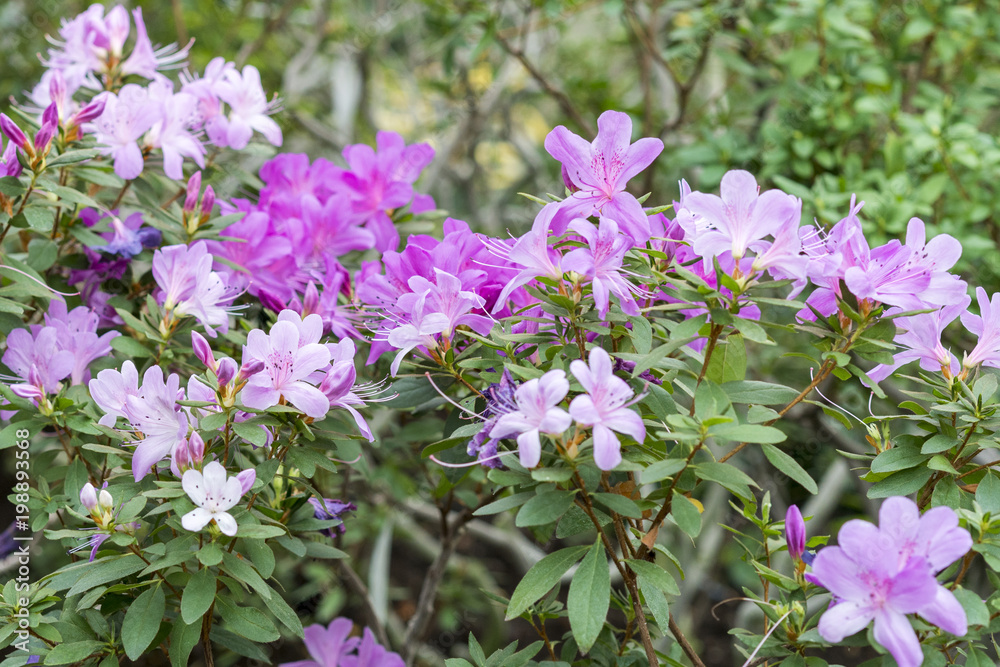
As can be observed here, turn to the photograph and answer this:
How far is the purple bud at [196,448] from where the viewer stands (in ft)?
3.12

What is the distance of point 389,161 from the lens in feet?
5.06

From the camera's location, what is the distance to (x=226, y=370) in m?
0.96

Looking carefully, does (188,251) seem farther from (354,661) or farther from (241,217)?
(354,661)

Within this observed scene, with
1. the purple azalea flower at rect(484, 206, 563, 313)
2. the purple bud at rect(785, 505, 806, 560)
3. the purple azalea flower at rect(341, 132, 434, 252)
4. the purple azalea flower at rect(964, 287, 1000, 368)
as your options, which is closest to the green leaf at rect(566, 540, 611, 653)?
the purple bud at rect(785, 505, 806, 560)

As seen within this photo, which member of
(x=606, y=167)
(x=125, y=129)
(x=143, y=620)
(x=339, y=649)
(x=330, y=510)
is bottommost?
(x=339, y=649)

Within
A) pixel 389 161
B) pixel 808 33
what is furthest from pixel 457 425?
pixel 808 33

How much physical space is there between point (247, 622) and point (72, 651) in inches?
8.7

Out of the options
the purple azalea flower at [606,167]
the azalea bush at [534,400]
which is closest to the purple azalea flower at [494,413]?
the azalea bush at [534,400]

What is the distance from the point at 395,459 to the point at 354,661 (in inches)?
26.9

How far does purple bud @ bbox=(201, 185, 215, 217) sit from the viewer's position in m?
1.37

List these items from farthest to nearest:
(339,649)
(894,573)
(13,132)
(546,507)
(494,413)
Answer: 1. (339,649)
2. (13,132)
3. (494,413)
4. (546,507)
5. (894,573)

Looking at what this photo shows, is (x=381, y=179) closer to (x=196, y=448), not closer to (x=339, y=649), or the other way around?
(x=196, y=448)

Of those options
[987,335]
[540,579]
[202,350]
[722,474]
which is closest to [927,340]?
[987,335]

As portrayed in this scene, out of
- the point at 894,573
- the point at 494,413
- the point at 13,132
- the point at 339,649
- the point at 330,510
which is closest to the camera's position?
the point at 894,573
